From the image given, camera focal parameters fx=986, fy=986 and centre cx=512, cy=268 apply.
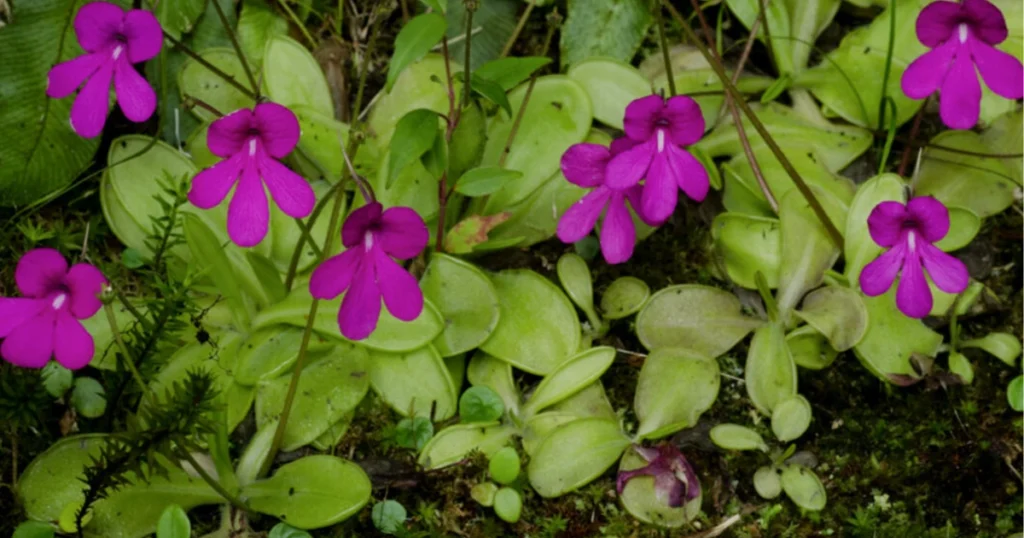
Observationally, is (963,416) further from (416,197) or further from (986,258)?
(416,197)

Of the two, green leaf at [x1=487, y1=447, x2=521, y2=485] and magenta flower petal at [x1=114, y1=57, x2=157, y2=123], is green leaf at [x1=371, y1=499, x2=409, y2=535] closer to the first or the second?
green leaf at [x1=487, y1=447, x2=521, y2=485]

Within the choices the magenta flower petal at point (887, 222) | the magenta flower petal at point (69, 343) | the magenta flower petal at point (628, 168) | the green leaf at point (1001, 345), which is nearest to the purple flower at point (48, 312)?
the magenta flower petal at point (69, 343)

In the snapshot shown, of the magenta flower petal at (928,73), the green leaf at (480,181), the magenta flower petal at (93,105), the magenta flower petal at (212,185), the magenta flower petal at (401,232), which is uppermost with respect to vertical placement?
the magenta flower petal at (928,73)

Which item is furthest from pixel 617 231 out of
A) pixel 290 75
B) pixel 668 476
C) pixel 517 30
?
pixel 290 75

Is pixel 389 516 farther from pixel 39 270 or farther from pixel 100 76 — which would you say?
pixel 100 76

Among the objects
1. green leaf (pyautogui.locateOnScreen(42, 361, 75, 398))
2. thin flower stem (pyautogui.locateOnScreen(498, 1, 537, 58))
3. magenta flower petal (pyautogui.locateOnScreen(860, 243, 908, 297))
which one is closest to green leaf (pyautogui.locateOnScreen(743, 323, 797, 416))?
magenta flower petal (pyautogui.locateOnScreen(860, 243, 908, 297))

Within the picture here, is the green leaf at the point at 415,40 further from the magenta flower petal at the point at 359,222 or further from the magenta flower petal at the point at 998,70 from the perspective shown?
the magenta flower petal at the point at 998,70

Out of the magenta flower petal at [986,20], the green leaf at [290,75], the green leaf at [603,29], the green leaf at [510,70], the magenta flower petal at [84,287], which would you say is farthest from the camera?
the green leaf at [603,29]
